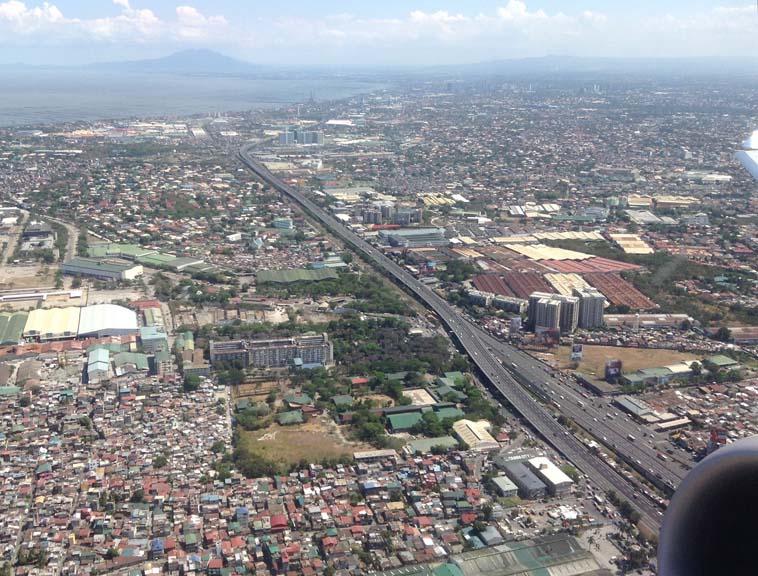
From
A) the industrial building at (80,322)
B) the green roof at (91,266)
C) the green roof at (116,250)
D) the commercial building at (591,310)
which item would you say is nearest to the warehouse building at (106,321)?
the industrial building at (80,322)

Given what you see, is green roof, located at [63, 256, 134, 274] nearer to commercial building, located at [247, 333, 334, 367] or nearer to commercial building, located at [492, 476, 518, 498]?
commercial building, located at [247, 333, 334, 367]

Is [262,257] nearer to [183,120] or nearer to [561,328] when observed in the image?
[561,328]

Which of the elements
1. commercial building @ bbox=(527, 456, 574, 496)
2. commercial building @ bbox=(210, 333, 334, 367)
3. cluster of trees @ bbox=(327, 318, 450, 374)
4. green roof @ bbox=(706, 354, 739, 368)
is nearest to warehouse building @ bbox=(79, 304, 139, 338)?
commercial building @ bbox=(210, 333, 334, 367)

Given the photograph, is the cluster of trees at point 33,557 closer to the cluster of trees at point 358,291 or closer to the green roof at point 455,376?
the green roof at point 455,376

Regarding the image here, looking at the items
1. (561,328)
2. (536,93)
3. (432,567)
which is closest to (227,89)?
(536,93)

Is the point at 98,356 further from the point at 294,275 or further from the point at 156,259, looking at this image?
the point at 156,259

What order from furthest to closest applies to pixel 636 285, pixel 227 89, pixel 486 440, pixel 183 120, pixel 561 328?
1. pixel 227 89
2. pixel 183 120
3. pixel 636 285
4. pixel 561 328
5. pixel 486 440

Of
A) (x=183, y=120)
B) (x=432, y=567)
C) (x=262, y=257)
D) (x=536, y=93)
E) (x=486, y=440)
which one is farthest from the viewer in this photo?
(x=536, y=93)
